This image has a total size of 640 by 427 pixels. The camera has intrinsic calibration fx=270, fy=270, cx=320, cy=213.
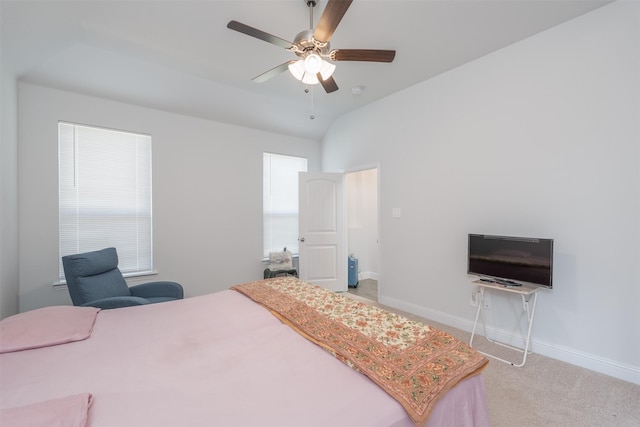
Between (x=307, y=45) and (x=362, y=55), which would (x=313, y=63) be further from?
(x=362, y=55)

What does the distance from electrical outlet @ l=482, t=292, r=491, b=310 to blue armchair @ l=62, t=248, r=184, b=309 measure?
3255mm

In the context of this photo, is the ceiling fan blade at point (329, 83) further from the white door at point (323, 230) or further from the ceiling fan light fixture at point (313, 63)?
the white door at point (323, 230)

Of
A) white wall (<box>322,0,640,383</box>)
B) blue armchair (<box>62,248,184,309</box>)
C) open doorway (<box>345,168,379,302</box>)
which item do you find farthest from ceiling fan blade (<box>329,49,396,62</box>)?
open doorway (<box>345,168,379,302</box>)

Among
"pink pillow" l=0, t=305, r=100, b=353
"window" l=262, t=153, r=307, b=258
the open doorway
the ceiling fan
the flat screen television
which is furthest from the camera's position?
the open doorway

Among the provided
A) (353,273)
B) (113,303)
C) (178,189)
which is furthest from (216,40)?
(353,273)

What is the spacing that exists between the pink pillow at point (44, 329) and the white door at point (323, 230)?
2.94 meters

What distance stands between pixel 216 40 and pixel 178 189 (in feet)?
6.38

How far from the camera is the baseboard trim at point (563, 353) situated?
207 cm

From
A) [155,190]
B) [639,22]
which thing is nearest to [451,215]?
[639,22]

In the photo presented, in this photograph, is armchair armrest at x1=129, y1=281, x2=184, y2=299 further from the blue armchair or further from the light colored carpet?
the light colored carpet

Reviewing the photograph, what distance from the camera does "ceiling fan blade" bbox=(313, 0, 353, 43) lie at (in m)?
1.50

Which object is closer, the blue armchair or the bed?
the bed

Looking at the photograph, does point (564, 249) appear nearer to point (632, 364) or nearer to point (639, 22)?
point (632, 364)

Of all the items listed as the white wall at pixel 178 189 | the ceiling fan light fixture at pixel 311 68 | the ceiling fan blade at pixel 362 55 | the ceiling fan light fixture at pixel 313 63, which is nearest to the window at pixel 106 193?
the white wall at pixel 178 189
